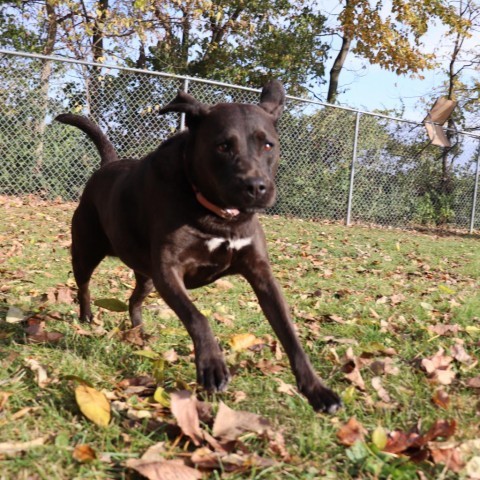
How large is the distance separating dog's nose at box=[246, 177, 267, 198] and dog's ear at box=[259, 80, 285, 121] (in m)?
0.75

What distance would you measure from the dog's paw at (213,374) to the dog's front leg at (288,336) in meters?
0.37

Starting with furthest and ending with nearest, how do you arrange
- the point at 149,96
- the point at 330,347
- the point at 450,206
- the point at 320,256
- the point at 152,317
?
1. the point at 450,206
2. the point at 149,96
3. the point at 320,256
4. the point at 152,317
5. the point at 330,347

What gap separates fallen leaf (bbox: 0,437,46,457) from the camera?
71.9 inches

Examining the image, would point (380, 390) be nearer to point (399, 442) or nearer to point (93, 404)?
point (399, 442)

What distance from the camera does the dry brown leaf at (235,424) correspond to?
2037mm

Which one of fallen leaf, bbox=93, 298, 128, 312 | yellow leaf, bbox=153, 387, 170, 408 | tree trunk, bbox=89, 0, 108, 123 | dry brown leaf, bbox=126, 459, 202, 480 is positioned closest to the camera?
dry brown leaf, bbox=126, 459, 202, 480

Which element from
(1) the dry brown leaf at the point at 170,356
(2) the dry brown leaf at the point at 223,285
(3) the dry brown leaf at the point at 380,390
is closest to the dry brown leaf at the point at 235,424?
(3) the dry brown leaf at the point at 380,390

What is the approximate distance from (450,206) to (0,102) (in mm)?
11187

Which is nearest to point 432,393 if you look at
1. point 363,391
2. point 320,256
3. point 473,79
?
point 363,391

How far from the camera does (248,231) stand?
9.77ft

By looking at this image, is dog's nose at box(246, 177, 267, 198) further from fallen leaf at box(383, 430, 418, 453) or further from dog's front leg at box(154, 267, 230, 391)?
fallen leaf at box(383, 430, 418, 453)

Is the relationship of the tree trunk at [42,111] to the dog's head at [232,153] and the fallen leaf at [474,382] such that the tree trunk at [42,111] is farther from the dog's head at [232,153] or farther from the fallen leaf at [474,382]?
the fallen leaf at [474,382]

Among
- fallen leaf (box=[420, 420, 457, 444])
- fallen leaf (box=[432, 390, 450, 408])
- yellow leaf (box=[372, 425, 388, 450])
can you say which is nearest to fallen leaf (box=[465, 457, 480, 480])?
fallen leaf (box=[420, 420, 457, 444])

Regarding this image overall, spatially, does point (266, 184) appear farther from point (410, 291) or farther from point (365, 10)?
point (365, 10)
